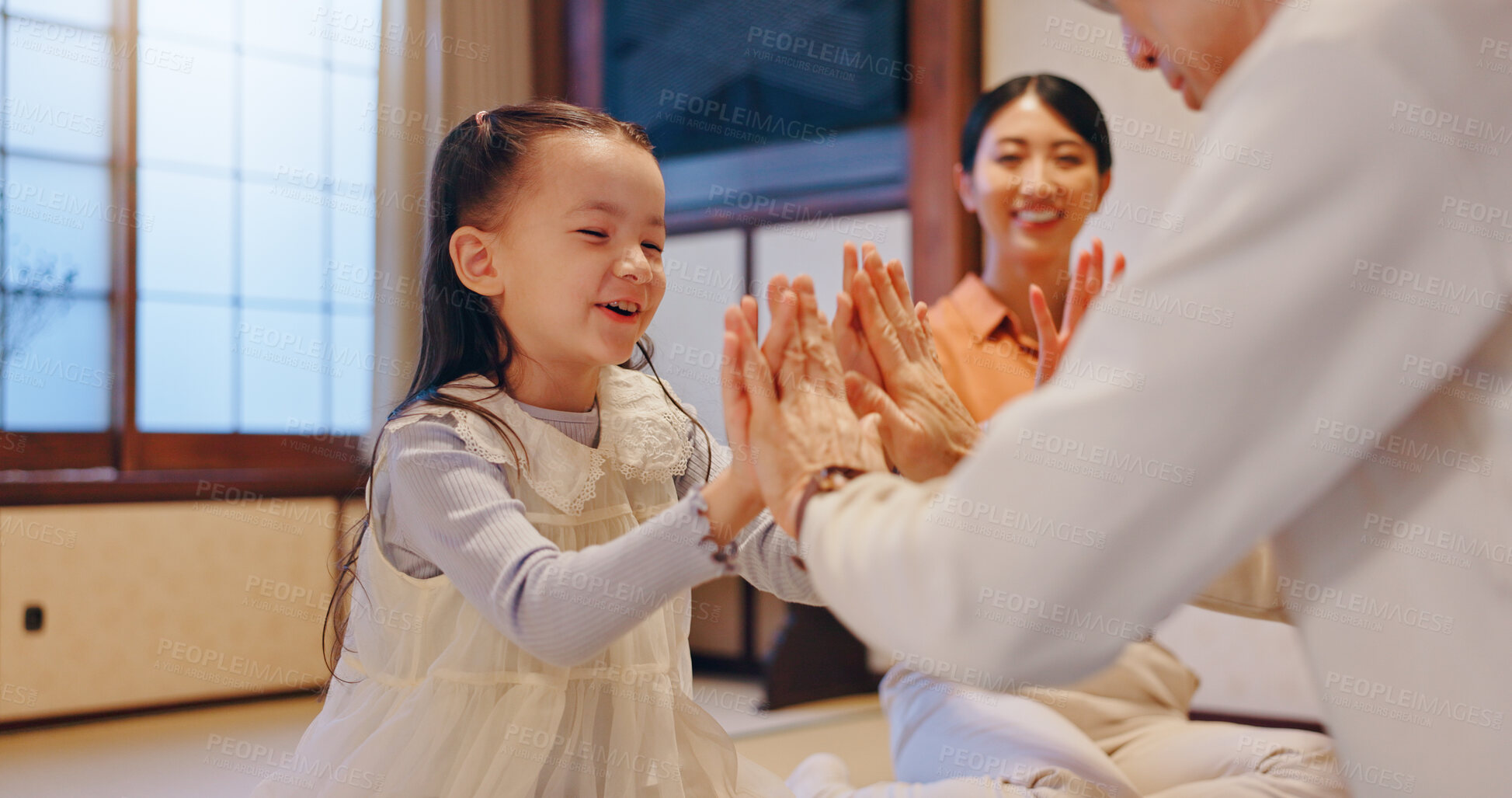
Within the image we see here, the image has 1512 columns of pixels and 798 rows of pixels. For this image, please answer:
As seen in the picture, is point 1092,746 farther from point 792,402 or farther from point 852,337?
point 792,402

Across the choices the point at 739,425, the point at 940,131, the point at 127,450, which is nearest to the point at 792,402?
the point at 739,425

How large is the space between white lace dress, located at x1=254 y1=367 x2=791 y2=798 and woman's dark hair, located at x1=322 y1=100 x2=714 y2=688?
0.23 ft

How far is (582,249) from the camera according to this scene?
1.20 m

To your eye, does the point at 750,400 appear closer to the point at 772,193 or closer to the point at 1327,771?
the point at 1327,771

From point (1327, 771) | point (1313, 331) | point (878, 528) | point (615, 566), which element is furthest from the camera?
point (1327, 771)

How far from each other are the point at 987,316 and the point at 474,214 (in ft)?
4.06

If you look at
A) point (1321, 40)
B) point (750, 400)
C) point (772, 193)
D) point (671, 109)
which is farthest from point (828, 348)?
point (671, 109)

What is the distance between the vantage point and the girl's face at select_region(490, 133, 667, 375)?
1200 mm

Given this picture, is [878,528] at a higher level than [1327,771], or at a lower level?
higher

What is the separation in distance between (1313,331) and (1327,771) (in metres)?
1.05

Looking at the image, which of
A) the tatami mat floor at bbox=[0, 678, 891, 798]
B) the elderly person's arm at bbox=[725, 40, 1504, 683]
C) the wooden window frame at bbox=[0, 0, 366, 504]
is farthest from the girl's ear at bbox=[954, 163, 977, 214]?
the wooden window frame at bbox=[0, 0, 366, 504]

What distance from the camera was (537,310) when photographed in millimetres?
1224

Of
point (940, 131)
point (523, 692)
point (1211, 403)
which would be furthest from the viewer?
point (940, 131)

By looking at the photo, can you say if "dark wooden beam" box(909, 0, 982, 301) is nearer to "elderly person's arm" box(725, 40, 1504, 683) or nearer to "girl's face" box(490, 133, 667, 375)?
"girl's face" box(490, 133, 667, 375)
